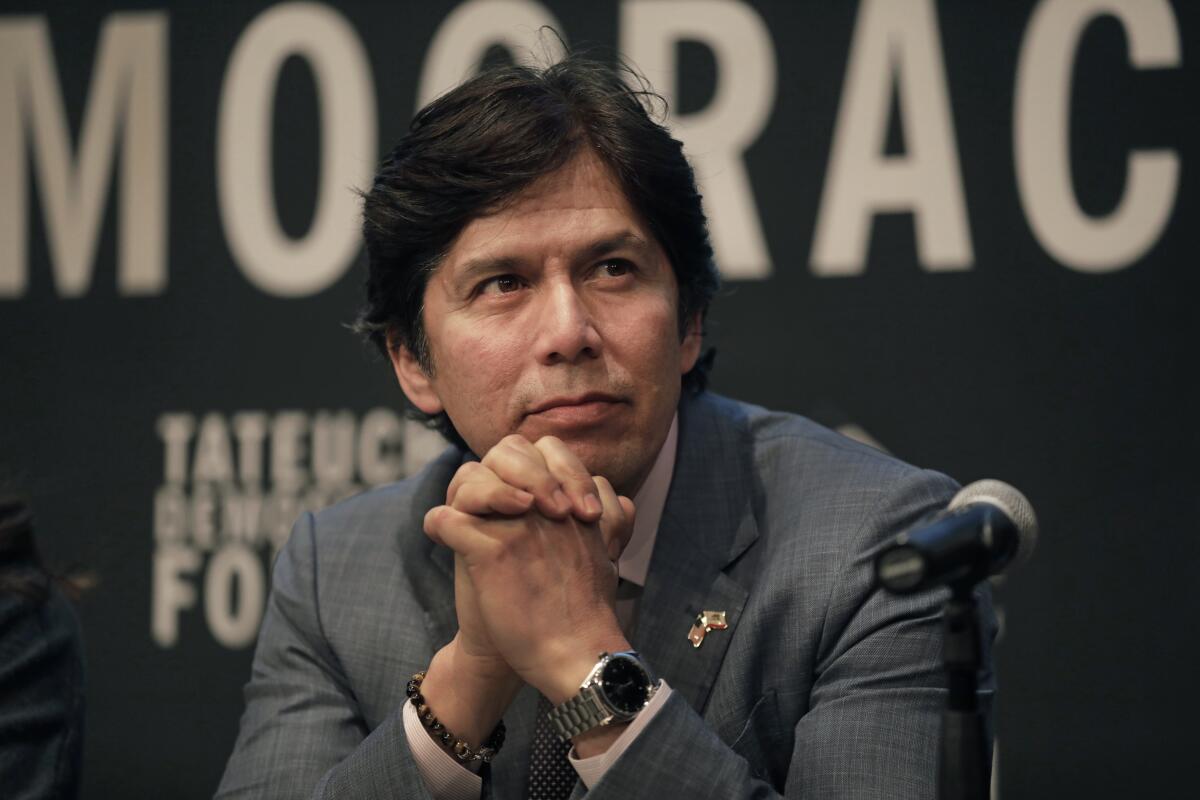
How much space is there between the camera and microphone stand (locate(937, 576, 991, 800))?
134 centimetres

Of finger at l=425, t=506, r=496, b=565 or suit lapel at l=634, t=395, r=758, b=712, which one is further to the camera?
suit lapel at l=634, t=395, r=758, b=712

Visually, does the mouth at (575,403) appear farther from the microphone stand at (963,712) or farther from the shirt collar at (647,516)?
the microphone stand at (963,712)

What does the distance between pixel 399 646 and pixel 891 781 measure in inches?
32.6

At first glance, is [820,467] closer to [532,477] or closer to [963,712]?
[532,477]

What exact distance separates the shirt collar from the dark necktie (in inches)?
11.9

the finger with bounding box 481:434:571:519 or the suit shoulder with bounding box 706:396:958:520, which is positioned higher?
the finger with bounding box 481:434:571:519

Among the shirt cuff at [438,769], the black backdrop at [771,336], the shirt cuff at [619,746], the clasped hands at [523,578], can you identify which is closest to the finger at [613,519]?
the clasped hands at [523,578]

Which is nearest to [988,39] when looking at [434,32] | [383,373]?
[434,32]

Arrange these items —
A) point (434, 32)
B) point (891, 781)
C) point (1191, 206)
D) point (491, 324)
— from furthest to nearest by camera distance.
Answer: point (434, 32)
point (1191, 206)
point (491, 324)
point (891, 781)

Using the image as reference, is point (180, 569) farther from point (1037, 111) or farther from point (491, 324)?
point (1037, 111)

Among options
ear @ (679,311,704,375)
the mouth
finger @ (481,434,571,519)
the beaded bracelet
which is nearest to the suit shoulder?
ear @ (679,311,704,375)

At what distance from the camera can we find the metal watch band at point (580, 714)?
179 centimetres

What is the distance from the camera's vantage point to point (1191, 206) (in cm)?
336

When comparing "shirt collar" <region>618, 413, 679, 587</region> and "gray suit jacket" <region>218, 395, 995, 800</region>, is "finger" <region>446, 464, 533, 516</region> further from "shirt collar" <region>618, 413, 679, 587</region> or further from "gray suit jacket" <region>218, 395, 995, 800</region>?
"shirt collar" <region>618, 413, 679, 587</region>
